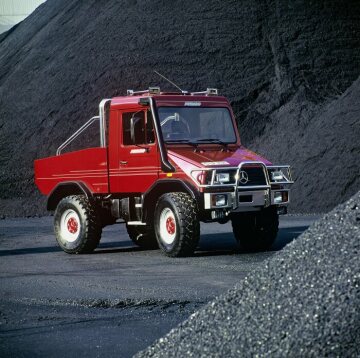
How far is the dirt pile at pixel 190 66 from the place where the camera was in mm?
32406

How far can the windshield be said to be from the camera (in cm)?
1412

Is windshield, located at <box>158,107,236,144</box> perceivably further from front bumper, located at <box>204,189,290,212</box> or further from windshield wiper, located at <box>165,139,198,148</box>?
front bumper, located at <box>204,189,290,212</box>

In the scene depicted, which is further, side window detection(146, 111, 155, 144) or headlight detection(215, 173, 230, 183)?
side window detection(146, 111, 155, 144)

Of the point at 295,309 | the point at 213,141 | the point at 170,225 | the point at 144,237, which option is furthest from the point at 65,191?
the point at 295,309

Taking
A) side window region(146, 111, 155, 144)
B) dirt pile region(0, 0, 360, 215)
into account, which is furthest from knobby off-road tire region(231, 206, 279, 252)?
dirt pile region(0, 0, 360, 215)

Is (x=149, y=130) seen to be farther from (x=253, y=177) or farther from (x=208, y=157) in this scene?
Result: (x=253, y=177)

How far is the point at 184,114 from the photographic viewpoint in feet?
47.1

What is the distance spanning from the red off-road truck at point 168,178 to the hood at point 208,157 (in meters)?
0.02

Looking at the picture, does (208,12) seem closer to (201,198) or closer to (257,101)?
(257,101)

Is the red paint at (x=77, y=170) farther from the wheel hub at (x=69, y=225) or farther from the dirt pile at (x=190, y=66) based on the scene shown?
the dirt pile at (x=190, y=66)

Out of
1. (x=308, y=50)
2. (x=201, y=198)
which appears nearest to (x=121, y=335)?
(x=201, y=198)

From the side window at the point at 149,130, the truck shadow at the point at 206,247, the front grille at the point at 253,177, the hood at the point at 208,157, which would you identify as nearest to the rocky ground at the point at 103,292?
the truck shadow at the point at 206,247

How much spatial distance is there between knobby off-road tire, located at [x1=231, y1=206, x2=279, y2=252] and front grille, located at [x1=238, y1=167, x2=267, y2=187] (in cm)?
66

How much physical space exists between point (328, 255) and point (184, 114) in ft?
29.3
